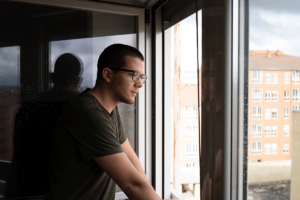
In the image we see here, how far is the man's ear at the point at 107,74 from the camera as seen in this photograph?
115 centimetres

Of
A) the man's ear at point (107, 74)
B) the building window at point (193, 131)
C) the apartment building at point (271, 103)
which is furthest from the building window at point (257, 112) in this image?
the man's ear at point (107, 74)

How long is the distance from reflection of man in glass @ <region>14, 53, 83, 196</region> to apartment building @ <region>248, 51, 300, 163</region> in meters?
1.17

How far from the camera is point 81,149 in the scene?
0.95 meters

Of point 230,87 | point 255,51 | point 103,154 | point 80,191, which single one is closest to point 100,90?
point 103,154

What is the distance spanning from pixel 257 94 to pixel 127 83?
584 millimetres

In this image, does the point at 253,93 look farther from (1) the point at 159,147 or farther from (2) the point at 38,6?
(2) the point at 38,6

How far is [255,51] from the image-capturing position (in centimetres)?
90

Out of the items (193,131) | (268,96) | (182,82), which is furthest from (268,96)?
(182,82)

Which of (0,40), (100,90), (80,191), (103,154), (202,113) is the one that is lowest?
(80,191)

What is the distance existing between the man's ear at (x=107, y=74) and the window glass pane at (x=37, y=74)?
567 millimetres

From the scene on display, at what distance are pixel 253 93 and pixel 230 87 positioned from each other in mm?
90

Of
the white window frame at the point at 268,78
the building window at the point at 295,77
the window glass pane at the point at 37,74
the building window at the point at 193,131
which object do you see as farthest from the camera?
the window glass pane at the point at 37,74

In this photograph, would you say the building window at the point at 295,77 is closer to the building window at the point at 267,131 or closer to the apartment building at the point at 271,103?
the apartment building at the point at 271,103

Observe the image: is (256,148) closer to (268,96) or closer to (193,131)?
(268,96)
